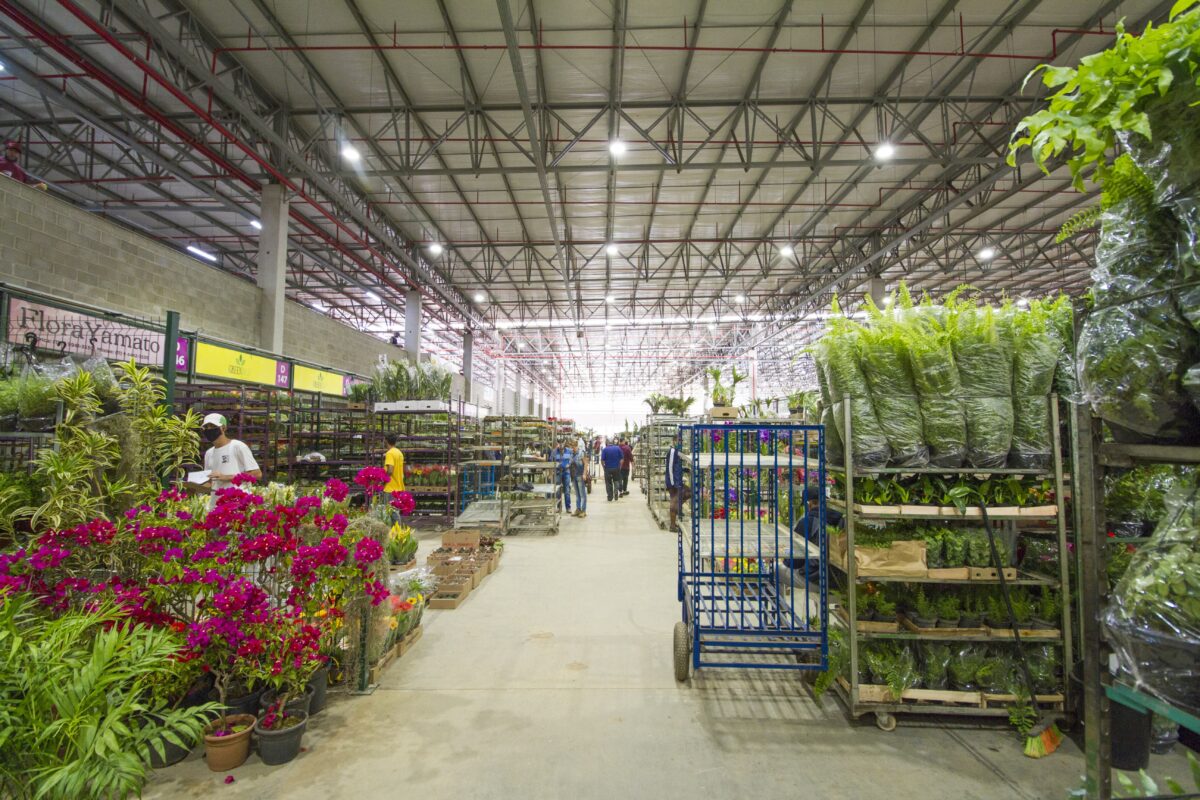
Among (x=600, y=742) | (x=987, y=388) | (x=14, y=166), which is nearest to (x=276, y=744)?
(x=600, y=742)

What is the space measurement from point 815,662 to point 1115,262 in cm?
302

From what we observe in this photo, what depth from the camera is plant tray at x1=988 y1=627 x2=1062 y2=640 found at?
9.42 feet


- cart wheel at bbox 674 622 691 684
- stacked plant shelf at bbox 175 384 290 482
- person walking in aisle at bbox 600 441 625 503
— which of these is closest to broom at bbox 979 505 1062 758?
cart wheel at bbox 674 622 691 684

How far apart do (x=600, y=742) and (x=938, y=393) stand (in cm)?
268

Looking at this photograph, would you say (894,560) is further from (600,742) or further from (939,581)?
(600,742)

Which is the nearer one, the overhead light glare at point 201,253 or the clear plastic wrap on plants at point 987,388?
the clear plastic wrap on plants at point 987,388

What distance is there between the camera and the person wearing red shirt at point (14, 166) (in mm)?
7753

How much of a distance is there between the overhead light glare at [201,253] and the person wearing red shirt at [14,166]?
5249 mm

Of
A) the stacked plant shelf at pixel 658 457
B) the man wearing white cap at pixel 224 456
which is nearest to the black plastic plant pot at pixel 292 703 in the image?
the man wearing white cap at pixel 224 456

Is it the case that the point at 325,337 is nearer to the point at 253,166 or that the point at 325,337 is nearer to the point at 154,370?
the point at 253,166

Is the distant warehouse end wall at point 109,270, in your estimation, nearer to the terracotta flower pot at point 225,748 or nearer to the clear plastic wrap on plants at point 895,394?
the terracotta flower pot at point 225,748

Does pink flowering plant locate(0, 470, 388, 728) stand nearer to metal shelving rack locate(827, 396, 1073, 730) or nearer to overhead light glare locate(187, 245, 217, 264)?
metal shelving rack locate(827, 396, 1073, 730)

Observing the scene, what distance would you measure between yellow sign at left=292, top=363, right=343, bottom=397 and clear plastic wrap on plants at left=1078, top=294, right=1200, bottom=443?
10414 mm

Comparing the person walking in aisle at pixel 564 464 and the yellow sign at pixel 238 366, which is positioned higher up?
the yellow sign at pixel 238 366
